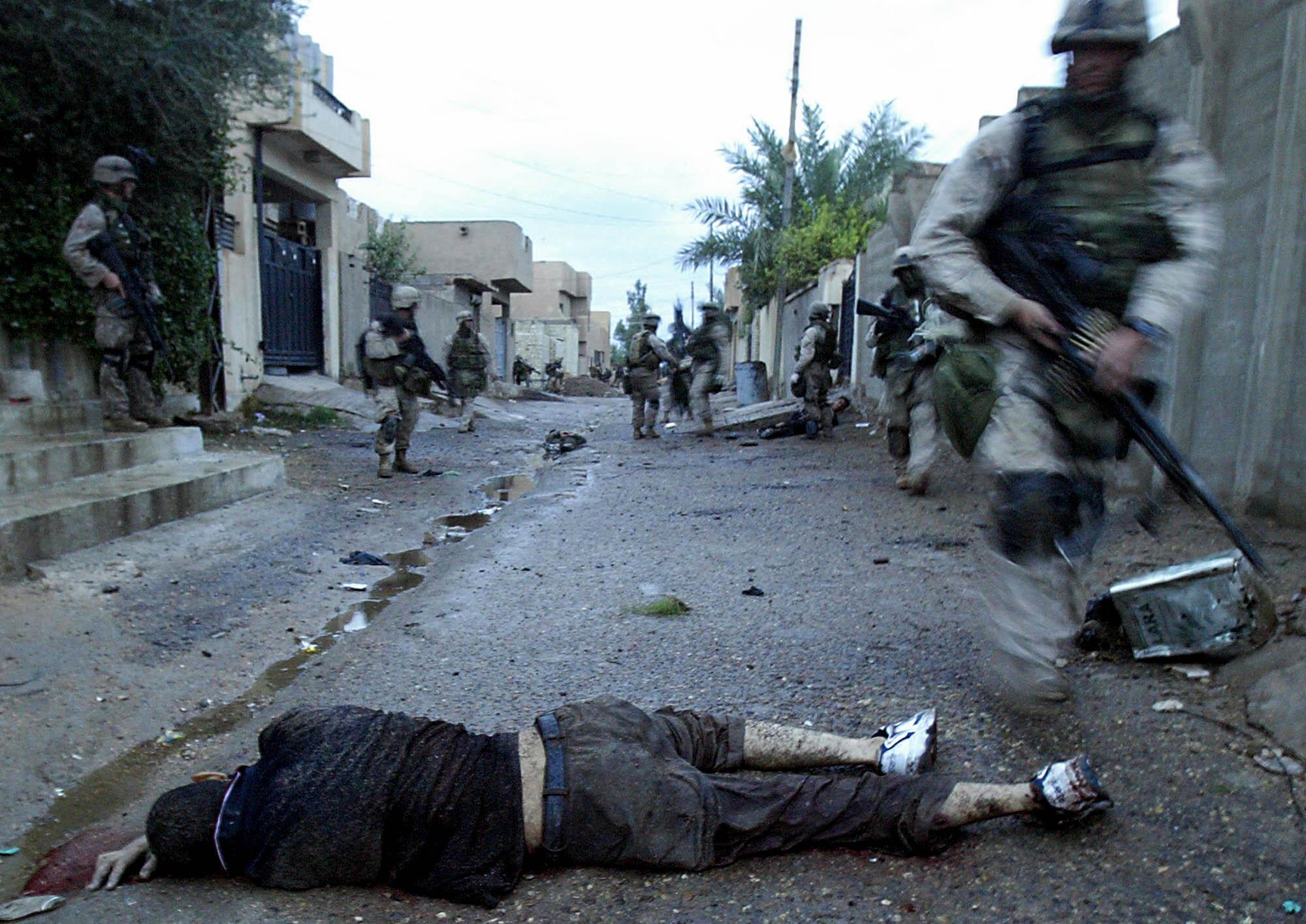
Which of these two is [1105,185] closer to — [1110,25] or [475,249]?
[1110,25]

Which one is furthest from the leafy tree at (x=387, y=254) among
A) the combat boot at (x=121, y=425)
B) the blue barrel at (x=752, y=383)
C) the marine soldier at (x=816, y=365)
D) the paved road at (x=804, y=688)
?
the paved road at (x=804, y=688)

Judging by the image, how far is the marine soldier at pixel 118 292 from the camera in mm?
6102

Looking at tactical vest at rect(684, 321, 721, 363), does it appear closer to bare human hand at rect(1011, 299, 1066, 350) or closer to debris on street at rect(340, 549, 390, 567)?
debris on street at rect(340, 549, 390, 567)

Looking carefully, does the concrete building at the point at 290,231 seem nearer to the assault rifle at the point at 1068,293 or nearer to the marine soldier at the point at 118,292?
the marine soldier at the point at 118,292

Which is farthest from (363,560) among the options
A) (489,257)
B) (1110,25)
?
(489,257)

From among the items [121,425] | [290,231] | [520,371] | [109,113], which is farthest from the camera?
[520,371]

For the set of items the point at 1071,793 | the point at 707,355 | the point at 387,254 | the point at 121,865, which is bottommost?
the point at 121,865

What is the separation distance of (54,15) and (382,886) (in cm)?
664

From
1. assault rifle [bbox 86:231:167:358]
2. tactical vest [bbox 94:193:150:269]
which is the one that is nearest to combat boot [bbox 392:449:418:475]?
assault rifle [bbox 86:231:167:358]

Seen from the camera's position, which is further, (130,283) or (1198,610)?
(130,283)

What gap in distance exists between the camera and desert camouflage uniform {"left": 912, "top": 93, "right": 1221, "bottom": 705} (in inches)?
88.1

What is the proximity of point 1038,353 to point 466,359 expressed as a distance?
11.0m

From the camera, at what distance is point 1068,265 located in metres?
2.32

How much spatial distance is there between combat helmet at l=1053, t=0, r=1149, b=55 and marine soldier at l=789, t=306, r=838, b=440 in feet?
26.0
